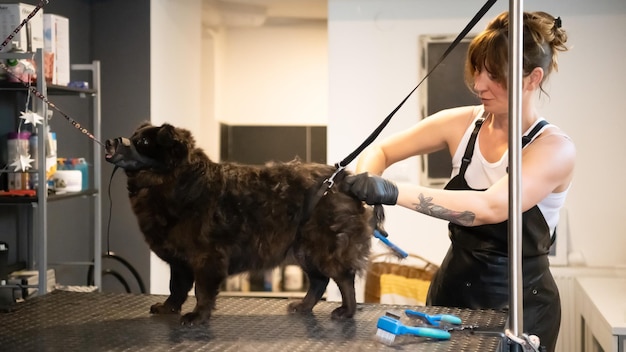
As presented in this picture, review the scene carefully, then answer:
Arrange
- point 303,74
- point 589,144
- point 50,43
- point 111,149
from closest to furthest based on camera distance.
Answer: point 111,149
point 50,43
point 589,144
point 303,74

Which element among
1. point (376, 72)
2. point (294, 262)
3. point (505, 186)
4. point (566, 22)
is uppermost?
point (566, 22)

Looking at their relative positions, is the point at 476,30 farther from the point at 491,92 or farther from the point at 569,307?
the point at 491,92

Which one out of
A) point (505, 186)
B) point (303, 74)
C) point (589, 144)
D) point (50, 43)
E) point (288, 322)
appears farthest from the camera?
point (303, 74)

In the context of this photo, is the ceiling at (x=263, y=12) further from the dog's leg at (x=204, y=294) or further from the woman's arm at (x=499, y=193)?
the dog's leg at (x=204, y=294)

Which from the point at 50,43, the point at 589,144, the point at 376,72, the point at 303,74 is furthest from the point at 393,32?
the point at 303,74

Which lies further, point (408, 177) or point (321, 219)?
point (408, 177)

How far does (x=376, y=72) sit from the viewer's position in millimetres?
4352

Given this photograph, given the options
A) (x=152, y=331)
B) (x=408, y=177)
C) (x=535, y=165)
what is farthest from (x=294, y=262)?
(x=408, y=177)

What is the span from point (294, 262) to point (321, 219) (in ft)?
0.43

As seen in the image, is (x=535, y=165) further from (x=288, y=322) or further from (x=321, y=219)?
(x=288, y=322)

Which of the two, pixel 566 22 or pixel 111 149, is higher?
pixel 566 22

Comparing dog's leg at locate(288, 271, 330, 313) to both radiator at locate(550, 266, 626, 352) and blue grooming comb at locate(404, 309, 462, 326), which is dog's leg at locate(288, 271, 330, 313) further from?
radiator at locate(550, 266, 626, 352)

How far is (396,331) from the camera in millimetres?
1414

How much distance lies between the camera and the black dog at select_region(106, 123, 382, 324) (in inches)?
59.9
